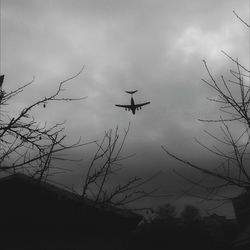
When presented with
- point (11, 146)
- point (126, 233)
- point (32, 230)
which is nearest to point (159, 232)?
point (126, 233)

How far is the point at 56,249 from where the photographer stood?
747 cm

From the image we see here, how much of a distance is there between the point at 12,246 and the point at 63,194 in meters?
1.64

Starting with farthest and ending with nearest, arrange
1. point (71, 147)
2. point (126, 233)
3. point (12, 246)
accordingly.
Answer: point (126, 233)
point (12, 246)
point (71, 147)

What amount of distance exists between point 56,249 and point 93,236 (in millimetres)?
1028

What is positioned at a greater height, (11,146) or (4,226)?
(11,146)

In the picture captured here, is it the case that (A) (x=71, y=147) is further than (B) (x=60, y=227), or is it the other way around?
(B) (x=60, y=227)

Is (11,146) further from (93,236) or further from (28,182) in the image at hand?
(93,236)

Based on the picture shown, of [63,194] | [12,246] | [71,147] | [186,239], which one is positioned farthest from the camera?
[186,239]

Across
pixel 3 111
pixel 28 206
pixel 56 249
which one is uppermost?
pixel 3 111

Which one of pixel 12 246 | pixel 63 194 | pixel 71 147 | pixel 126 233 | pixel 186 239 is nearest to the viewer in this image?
pixel 71 147

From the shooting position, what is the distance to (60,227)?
24.7ft

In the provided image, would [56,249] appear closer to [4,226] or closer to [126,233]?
[4,226]

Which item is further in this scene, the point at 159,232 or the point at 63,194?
the point at 159,232

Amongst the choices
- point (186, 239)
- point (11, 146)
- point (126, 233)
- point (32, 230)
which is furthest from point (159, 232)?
point (11, 146)
